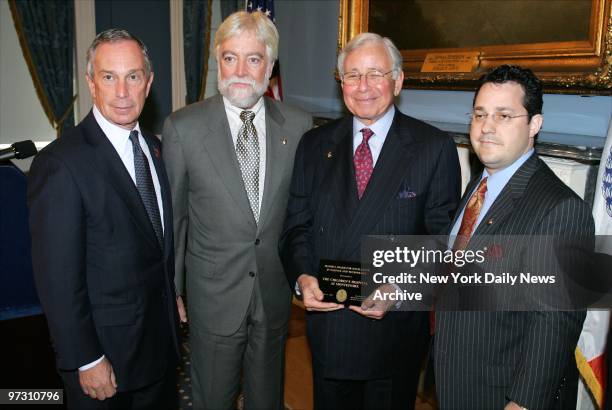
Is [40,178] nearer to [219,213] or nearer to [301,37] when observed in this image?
[219,213]

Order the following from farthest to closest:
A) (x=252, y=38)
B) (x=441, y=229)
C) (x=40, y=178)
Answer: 1. (x=252, y=38)
2. (x=441, y=229)
3. (x=40, y=178)

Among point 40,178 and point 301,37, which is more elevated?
point 301,37

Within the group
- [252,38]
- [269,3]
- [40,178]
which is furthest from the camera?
[269,3]

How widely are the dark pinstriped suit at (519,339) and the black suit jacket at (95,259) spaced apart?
1102 millimetres

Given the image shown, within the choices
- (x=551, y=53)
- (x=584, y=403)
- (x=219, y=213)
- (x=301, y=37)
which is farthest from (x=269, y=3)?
(x=584, y=403)

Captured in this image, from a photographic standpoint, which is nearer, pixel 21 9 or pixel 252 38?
pixel 252 38

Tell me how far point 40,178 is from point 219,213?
801 mm

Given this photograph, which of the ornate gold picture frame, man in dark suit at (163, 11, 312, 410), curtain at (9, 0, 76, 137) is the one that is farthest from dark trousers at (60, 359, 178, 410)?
curtain at (9, 0, 76, 137)

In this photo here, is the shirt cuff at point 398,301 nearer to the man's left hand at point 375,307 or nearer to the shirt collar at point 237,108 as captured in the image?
the man's left hand at point 375,307

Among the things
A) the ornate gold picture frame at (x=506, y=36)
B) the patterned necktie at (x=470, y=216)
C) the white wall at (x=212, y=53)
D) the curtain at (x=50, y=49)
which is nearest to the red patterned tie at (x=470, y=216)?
the patterned necktie at (x=470, y=216)

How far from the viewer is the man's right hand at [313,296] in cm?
203

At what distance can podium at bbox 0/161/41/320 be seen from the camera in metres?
2.62

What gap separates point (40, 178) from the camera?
5.73 feet

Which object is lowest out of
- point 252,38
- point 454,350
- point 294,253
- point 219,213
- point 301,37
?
point 454,350
